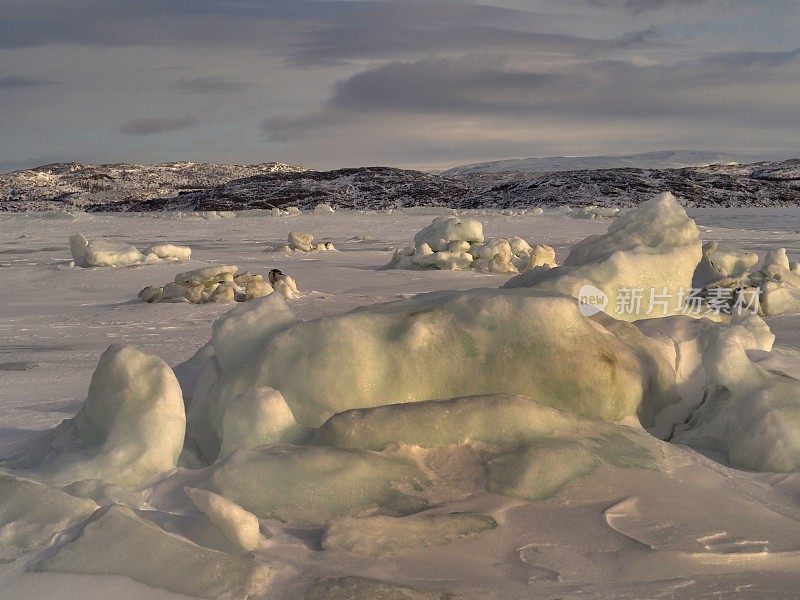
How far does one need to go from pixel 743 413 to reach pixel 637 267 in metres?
1.82

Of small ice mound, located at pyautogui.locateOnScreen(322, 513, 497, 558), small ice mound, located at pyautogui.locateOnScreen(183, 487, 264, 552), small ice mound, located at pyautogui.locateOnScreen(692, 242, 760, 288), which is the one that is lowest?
small ice mound, located at pyautogui.locateOnScreen(322, 513, 497, 558)

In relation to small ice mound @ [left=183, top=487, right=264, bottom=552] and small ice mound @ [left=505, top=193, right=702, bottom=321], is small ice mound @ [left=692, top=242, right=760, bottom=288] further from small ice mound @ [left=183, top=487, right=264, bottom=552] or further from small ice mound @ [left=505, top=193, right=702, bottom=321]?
small ice mound @ [left=183, top=487, right=264, bottom=552]

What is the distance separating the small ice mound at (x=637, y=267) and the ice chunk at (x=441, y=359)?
3.21ft

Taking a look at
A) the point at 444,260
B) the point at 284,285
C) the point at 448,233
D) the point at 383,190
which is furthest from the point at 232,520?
the point at 383,190

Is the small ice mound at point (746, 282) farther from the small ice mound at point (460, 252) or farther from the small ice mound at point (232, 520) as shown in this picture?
the small ice mound at point (232, 520)

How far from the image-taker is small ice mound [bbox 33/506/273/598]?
83.4 inches

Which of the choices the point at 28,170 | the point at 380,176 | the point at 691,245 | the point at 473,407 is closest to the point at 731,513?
the point at 473,407

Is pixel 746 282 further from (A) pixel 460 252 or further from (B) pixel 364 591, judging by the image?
(B) pixel 364 591

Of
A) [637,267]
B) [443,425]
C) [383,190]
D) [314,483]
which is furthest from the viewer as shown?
[383,190]

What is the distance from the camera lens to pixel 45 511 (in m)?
2.47

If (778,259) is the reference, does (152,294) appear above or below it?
below

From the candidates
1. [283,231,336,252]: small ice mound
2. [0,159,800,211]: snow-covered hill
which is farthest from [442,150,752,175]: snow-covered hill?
[283,231,336,252]: small ice mound

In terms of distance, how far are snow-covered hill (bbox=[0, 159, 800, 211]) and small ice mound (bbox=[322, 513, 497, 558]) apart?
3639 cm

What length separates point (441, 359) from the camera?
10.3ft
